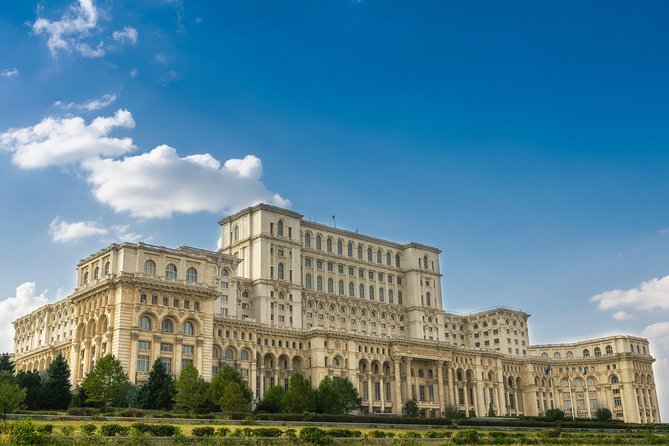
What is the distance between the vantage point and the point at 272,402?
323 feet

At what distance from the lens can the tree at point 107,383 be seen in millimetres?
82500

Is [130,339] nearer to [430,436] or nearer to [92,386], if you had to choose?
[92,386]

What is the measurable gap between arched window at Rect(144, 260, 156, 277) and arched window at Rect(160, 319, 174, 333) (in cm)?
641

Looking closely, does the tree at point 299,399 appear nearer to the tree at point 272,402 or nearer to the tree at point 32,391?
the tree at point 272,402

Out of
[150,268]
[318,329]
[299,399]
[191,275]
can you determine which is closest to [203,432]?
[299,399]

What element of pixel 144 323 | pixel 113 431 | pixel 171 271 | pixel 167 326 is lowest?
pixel 113 431

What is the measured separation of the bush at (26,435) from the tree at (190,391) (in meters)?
Result: 42.3

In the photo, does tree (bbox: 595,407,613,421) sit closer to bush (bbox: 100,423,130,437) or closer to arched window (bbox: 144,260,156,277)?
arched window (bbox: 144,260,156,277)

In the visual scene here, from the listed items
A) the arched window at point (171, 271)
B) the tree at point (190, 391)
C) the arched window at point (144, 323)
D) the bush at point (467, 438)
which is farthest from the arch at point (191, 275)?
the bush at point (467, 438)

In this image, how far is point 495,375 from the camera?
14975 cm

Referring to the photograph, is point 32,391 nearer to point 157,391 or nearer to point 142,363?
point 157,391

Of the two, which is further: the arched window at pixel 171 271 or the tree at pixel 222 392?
the arched window at pixel 171 271

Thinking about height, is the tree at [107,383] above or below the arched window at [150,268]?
below

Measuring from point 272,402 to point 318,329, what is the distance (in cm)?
2165
